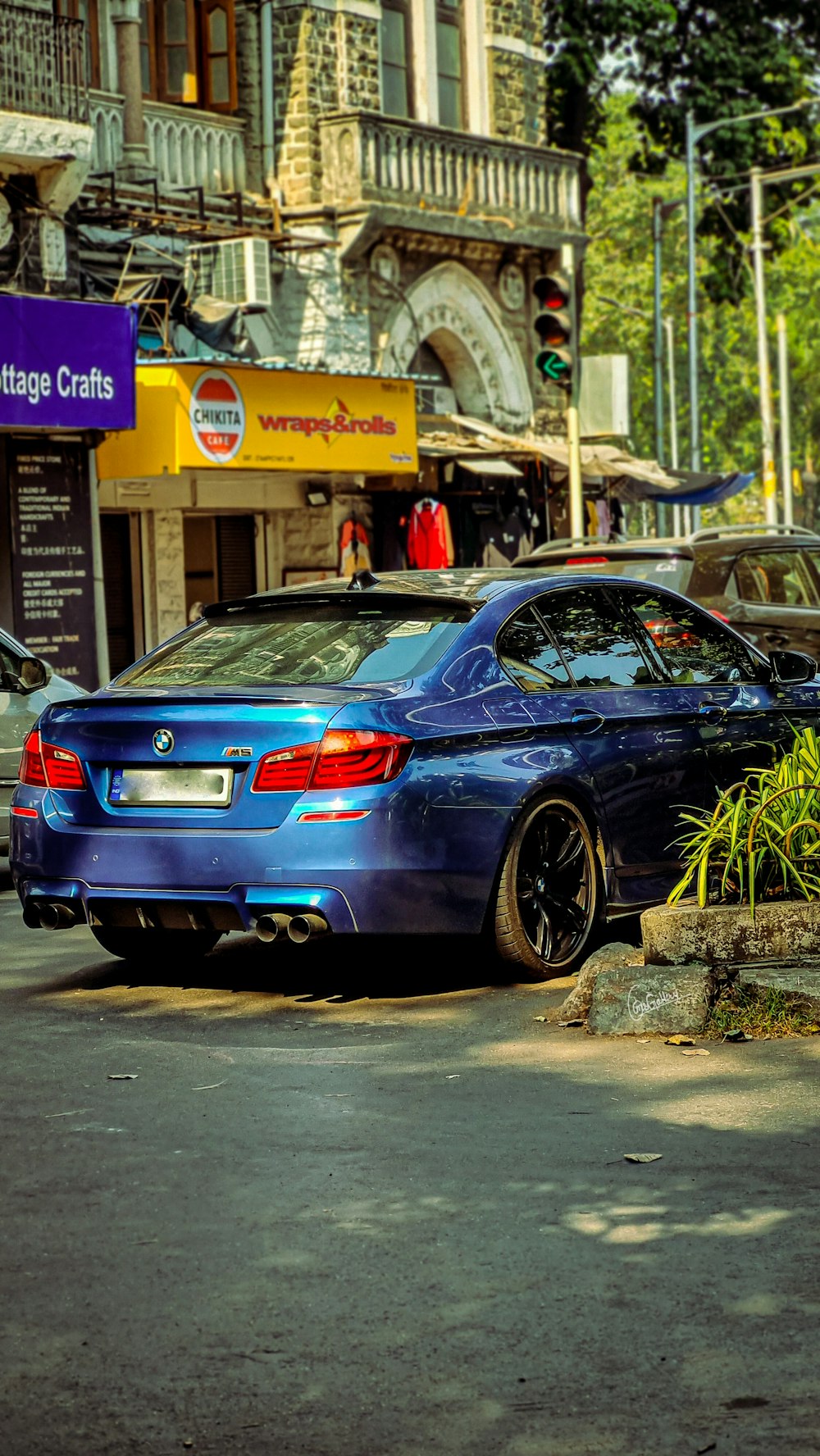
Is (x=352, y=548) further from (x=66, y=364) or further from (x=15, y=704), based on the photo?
(x=15, y=704)

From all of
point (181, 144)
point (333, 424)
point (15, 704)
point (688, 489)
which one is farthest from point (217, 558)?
point (15, 704)

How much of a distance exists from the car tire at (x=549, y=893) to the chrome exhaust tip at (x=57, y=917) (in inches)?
59.3

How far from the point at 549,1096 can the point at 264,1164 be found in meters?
1.04

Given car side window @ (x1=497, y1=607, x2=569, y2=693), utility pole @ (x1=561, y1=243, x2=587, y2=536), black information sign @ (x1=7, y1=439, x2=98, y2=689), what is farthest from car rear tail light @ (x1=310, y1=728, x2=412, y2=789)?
black information sign @ (x1=7, y1=439, x2=98, y2=689)

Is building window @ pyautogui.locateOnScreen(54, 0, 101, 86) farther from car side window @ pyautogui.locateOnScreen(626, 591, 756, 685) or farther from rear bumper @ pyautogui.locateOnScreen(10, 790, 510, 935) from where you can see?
rear bumper @ pyautogui.locateOnScreen(10, 790, 510, 935)

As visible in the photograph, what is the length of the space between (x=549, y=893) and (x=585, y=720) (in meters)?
0.67

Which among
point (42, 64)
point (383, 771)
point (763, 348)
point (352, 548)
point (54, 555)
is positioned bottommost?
point (383, 771)

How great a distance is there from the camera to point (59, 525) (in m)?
20.2

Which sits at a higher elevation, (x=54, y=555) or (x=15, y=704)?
(x=54, y=555)

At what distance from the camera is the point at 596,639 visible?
8.81m

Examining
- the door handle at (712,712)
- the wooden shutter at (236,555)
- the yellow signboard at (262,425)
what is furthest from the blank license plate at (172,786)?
the wooden shutter at (236,555)

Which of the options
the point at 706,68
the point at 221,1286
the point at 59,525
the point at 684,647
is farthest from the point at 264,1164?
the point at 706,68

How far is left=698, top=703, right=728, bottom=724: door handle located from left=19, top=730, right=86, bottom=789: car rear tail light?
254cm

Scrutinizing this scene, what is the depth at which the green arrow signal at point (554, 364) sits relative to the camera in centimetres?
1708
